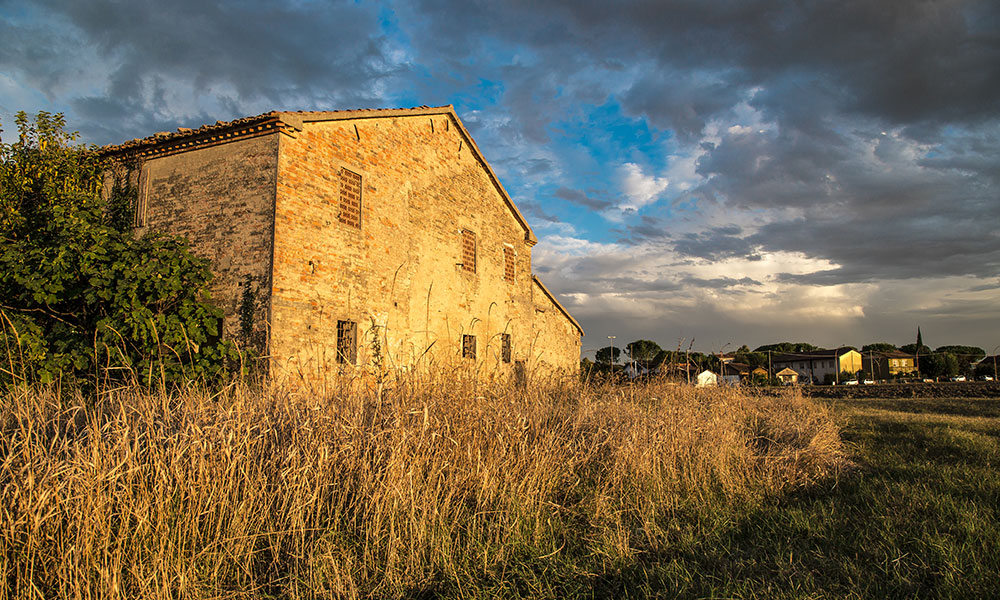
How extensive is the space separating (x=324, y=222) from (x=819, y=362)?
230ft

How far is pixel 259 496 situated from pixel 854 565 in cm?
389

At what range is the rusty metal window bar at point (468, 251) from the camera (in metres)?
15.8

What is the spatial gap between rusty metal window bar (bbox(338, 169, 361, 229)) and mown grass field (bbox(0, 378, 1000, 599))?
7.14 metres

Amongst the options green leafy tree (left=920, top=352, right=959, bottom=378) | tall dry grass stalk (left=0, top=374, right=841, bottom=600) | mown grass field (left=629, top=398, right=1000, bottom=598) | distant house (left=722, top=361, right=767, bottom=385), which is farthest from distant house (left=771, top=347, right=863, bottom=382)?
tall dry grass stalk (left=0, top=374, right=841, bottom=600)

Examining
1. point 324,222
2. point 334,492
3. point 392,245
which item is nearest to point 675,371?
point 334,492

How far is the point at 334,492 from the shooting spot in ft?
12.8

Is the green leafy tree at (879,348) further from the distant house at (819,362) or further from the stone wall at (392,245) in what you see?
the stone wall at (392,245)

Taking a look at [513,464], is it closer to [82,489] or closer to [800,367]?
[82,489]

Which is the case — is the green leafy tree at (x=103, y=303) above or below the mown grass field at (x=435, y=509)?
above

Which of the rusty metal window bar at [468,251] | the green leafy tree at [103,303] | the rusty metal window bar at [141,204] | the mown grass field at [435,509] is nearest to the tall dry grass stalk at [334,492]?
the mown grass field at [435,509]

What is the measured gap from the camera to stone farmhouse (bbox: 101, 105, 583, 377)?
33.3ft

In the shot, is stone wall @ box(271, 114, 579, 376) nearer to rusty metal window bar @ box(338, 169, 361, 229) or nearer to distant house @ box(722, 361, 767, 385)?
rusty metal window bar @ box(338, 169, 361, 229)

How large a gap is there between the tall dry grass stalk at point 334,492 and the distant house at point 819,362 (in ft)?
218

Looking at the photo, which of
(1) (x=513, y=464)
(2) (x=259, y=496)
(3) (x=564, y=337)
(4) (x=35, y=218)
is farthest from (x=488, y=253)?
(2) (x=259, y=496)
